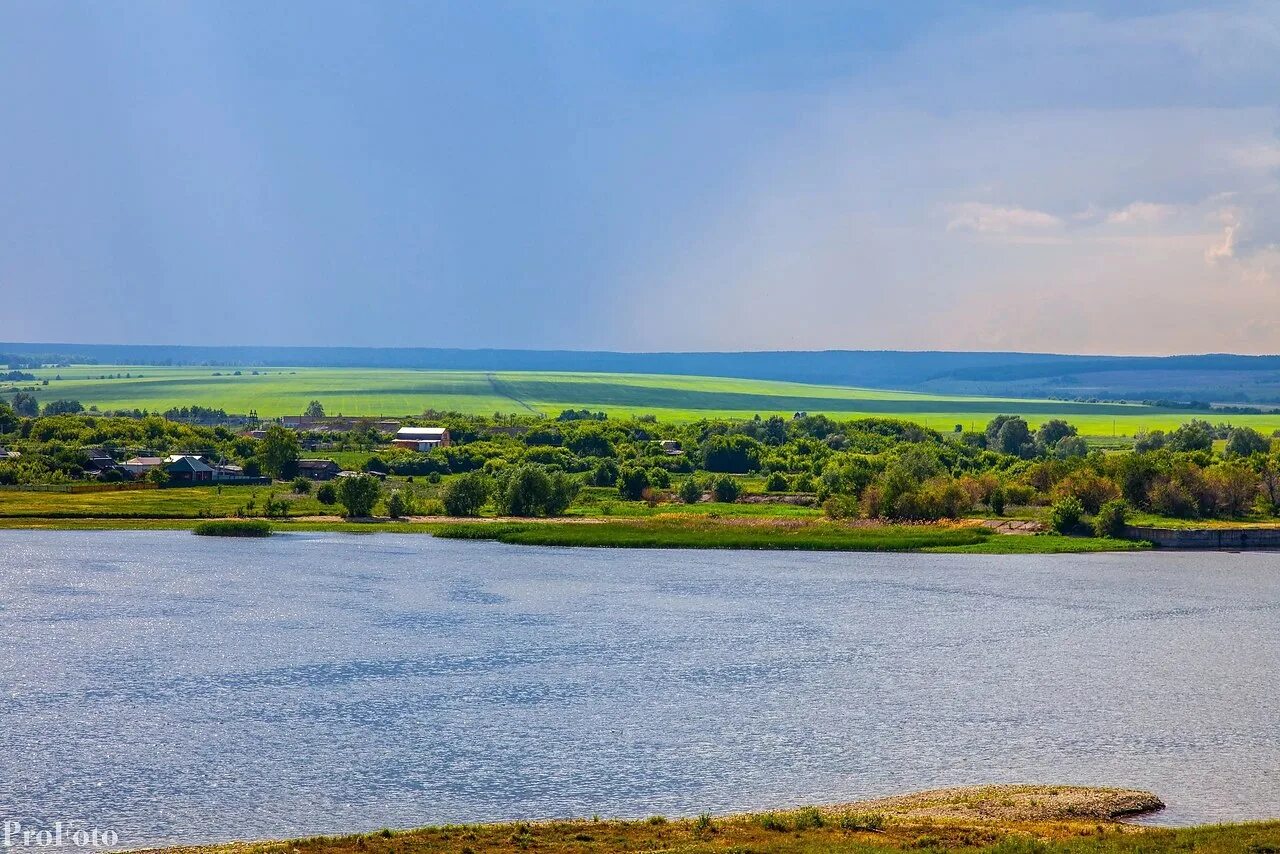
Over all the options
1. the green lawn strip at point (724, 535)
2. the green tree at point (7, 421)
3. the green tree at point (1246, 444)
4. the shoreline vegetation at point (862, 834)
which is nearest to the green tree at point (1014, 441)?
the green tree at point (1246, 444)

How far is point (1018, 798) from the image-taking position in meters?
26.0

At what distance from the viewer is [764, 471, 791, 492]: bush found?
88.7 meters

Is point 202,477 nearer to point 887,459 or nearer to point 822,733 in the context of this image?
point 887,459

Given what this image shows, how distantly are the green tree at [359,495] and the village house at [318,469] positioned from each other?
16374mm

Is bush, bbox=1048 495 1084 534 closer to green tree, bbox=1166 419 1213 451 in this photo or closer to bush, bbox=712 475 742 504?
bush, bbox=712 475 742 504

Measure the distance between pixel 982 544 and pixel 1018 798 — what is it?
40.5 metres

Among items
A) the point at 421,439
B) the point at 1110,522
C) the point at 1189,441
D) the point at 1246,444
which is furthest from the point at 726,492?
the point at 1246,444

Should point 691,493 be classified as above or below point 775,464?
below


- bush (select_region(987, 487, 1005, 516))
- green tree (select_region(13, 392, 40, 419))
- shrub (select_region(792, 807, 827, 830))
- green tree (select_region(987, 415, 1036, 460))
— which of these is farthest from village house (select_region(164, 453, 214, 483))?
green tree (select_region(13, 392, 40, 419))

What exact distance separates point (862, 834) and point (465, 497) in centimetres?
5313

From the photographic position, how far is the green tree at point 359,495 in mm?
74562

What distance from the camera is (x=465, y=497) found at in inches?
2965

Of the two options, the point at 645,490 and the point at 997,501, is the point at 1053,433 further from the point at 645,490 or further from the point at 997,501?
the point at 645,490

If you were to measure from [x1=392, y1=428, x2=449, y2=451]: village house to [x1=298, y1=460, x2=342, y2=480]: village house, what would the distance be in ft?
53.7
